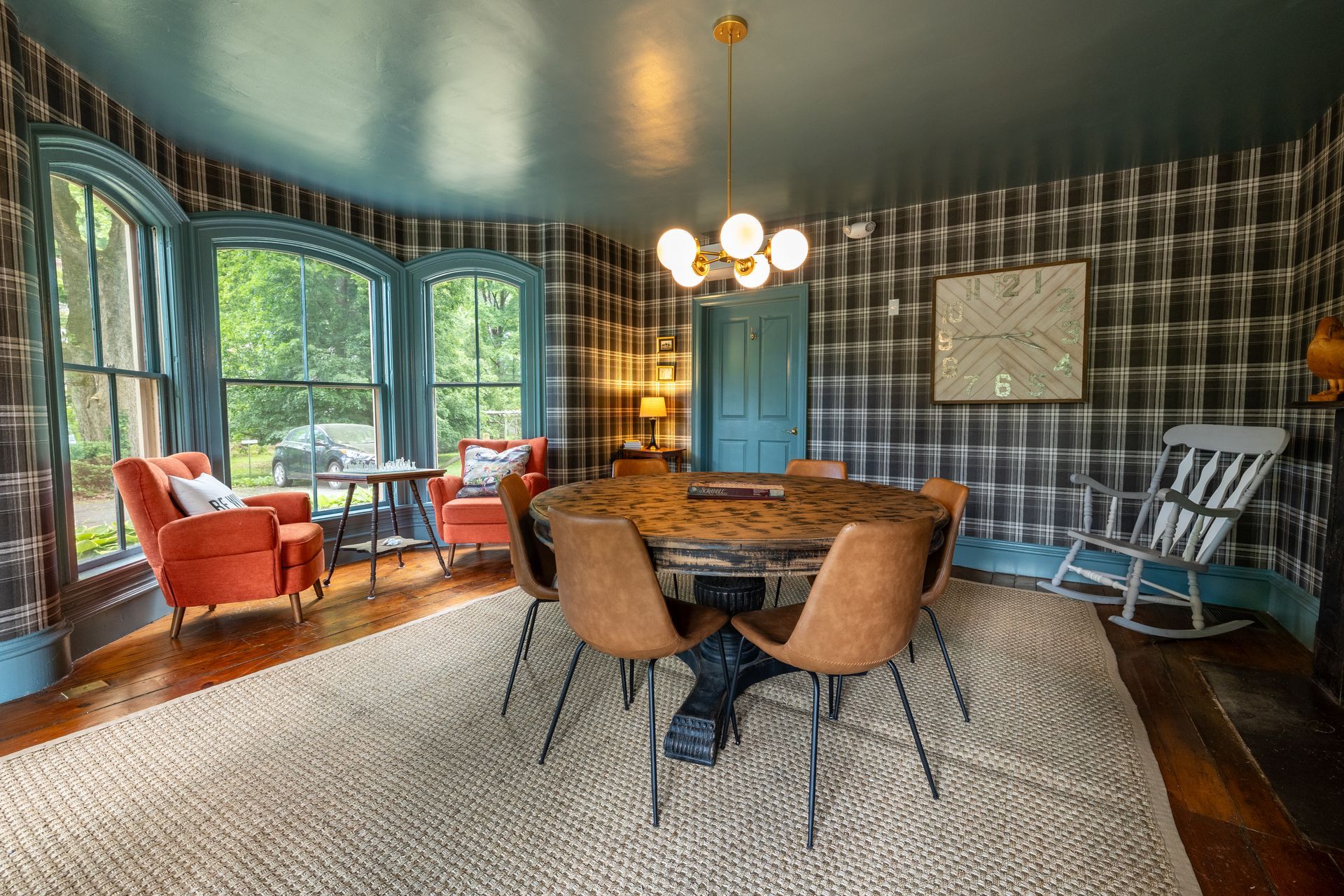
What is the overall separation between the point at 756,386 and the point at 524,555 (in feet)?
11.4

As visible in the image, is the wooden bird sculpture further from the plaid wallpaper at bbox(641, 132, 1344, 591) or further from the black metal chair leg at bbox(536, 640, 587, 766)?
the black metal chair leg at bbox(536, 640, 587, 766)

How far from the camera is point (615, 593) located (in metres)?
1.58

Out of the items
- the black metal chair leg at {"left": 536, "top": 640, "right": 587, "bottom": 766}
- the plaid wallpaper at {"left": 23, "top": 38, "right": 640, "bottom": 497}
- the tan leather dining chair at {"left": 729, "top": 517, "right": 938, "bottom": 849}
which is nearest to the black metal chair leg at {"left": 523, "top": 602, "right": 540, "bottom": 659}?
the black metal chair leg at {"left": 536, "top": 640, "right": 587, "bottom": 766}

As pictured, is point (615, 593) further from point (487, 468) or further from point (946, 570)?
point (487, 468)

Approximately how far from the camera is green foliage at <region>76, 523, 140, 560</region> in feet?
9.37

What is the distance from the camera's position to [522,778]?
176cm

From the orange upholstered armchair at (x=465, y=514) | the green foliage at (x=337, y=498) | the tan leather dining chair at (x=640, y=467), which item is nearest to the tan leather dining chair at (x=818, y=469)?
the tan leather dining chair at (x=640, y=467)

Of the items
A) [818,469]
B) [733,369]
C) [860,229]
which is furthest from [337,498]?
[860,229]

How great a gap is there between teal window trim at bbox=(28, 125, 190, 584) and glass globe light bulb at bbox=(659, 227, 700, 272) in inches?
104

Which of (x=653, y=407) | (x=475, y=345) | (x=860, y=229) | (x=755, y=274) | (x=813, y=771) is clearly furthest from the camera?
(x=653, y=407)

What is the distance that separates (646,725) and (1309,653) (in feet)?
10.1

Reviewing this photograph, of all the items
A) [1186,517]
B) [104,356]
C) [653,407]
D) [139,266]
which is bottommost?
[1186,517]

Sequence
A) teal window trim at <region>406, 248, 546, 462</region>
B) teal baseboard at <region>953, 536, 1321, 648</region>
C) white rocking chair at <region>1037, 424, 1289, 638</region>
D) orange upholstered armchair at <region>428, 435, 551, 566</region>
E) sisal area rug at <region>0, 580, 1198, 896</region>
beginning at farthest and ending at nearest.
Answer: teal window trim at <region>406, 248, 546, 462</region>
orange upholstered armchair at <region>428, 435, 551, 566</region>
teal baseboard at <region>953, 536, 1321, 648</region>
white rocking chair at <region>1037, 424, 1289, 638</region>
sisal area rug at <region>0, 580, 1198, 896</region>

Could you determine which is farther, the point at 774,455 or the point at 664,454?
the point at 664,454
